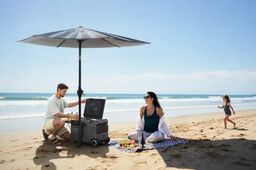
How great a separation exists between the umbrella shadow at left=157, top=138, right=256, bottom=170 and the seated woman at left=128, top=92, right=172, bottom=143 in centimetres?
74

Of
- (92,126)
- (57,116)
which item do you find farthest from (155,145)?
(57,116)

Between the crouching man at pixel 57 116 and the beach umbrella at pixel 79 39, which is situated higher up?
the beach umbrella at pixel 79 39

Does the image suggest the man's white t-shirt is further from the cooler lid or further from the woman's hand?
the cooler lid

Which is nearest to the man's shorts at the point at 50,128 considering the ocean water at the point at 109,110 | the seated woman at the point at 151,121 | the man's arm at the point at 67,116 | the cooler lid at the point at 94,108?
the man's arm at the point at 67,116

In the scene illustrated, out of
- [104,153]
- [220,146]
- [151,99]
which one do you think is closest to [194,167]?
[220,146]

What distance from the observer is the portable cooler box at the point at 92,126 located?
6395 mm

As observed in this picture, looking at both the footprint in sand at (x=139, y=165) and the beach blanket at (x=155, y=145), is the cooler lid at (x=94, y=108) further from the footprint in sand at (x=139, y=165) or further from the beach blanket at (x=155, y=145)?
the footprint in sand at (x=139, y=165)

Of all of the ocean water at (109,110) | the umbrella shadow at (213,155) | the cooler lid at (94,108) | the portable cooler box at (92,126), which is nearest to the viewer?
the umbrella shadow at (213,155)

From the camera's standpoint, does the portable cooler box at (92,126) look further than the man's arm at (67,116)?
No

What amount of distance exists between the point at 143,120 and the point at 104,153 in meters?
1.55

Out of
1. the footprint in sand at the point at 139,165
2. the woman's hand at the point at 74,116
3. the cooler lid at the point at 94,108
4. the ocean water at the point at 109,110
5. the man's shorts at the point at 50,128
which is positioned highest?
the cooler lid at the point at 94,108

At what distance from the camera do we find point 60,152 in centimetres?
596

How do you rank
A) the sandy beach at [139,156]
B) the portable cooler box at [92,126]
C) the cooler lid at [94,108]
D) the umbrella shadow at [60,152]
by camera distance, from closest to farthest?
the sandy beach at [139,156], the umbrella shadow at [60,152], the portable cooler box at [92,126], the cooler lid at [94,108]

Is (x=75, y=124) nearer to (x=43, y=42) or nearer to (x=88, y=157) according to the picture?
(x=88, y=157)
